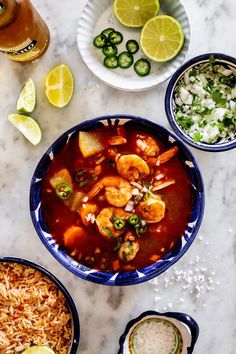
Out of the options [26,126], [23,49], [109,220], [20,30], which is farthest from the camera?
[26,126]

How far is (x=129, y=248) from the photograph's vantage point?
287 centimetres

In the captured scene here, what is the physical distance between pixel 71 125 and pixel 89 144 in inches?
7.4

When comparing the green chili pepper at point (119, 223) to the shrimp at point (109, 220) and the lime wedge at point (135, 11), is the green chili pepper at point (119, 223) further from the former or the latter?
the lime wedge at point (135, 11)

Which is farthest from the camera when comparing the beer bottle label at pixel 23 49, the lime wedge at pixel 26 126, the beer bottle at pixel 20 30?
the lime wedge at pixel 26 126

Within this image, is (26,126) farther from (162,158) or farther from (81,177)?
(162,158)

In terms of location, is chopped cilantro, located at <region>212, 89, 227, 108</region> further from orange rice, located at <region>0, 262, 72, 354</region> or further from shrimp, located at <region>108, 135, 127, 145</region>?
orange rice, located at <region>0, 262, 72, 354</region>

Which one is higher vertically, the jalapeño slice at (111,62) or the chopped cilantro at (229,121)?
the jalapeño slice at (111,62)

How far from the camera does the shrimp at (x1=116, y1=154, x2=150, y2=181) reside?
284 centimetres

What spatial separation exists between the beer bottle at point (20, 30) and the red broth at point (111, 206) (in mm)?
445

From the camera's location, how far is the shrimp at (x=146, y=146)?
2.89 meters

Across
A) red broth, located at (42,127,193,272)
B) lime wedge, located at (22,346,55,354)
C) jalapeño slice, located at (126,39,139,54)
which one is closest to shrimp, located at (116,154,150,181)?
red broth, located at (42,127,193,272)

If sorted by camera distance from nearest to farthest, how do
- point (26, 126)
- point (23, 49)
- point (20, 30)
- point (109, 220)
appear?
1. point (20, 30)
2. point (23, 49)
3. point (109, 220)
4. point (26, 126)

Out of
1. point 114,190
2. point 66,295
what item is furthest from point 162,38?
point 66,295

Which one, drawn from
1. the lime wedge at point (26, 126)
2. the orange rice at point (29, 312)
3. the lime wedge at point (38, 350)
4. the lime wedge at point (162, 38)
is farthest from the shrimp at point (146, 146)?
the lime wedge at point (38, 350)
